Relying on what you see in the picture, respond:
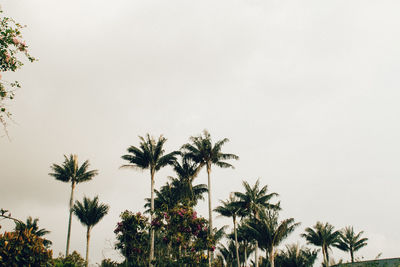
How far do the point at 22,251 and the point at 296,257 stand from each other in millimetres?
20814

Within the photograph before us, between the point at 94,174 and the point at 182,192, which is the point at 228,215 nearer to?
the point at 182,192

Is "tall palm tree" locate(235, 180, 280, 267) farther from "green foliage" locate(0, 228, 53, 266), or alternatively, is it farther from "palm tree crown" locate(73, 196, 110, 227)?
"green foliage" locate(0, 228, 53, 266)

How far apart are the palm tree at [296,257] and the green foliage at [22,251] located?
64.5ft

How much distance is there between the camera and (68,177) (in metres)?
38.6

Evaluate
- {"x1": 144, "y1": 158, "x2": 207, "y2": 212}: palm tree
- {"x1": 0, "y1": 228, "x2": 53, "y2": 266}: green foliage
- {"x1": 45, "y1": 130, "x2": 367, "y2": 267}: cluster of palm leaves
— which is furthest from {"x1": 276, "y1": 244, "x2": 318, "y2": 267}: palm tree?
{"x1": 0, "y1": 228, "x2": 53, "y2": 266}: green foliage

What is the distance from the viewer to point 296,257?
24719 millimetres

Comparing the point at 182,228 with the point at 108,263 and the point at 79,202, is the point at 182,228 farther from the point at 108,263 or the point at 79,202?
the point at 79,202

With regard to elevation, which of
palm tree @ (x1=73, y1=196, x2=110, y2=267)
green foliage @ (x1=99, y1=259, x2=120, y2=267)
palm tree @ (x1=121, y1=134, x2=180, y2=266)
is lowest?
green foliage @ (x1=99, y1=259, x2=120, y2=267)

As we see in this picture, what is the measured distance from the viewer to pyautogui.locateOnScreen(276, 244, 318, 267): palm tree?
2469 centimetres

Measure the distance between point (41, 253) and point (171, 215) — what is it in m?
13.6

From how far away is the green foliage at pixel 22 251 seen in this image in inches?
399

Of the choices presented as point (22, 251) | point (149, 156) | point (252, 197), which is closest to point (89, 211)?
point (149, 156)

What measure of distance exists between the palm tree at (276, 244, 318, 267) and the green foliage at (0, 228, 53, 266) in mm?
19668

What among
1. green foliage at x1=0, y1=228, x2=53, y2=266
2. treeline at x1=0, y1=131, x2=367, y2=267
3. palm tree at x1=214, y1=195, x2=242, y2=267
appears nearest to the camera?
green foliage at x1=0, y1=228, x2=53, y2=266
